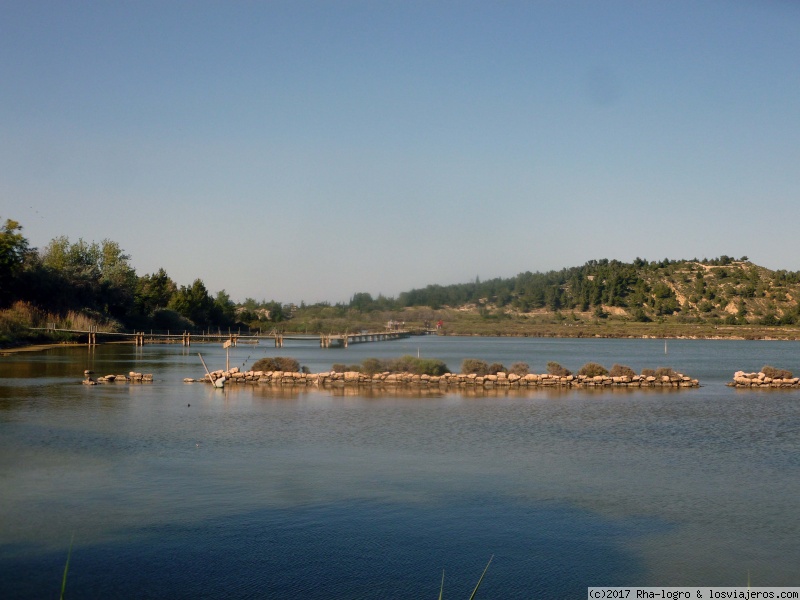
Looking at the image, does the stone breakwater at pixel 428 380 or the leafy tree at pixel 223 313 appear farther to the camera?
the leafy tree at pixel 223 313

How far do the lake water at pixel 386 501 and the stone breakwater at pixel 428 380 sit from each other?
7791mm

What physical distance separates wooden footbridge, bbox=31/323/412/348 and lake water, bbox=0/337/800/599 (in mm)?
36486

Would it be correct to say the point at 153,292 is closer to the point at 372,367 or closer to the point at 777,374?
the point at 372,367

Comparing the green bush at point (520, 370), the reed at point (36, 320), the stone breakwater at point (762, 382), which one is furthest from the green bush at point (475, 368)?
the reed at point (36, 320)

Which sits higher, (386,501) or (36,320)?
(36,320)

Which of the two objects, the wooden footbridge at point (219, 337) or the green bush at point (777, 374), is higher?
the wooden footbridge at point (219, 337)

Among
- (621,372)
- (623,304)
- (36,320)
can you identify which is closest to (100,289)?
(36,320)

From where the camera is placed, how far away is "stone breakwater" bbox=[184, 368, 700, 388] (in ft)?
98.4

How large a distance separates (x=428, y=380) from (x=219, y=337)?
44.1m

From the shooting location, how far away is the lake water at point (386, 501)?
866 centimetres

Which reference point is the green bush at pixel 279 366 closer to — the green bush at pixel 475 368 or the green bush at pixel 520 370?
the green bush at pixel 475 368

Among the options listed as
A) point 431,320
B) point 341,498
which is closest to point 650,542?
point 341,498

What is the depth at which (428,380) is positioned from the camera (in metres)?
30.1

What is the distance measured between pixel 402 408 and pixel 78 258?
60778mm
